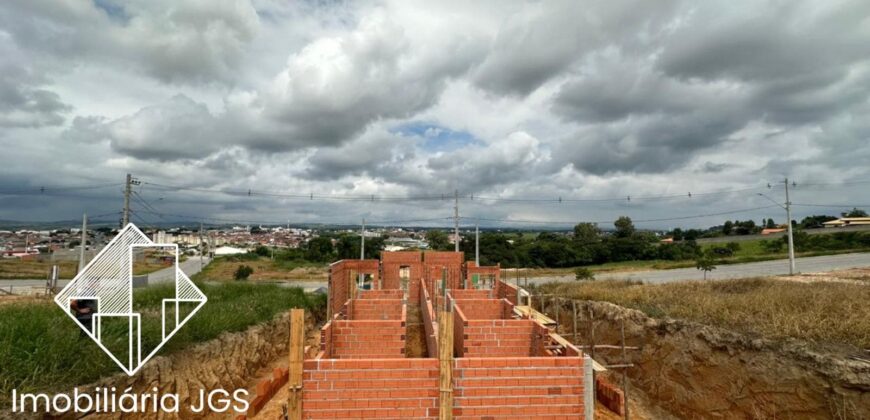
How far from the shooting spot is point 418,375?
502cm

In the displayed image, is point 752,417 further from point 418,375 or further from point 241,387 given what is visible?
point 241,387

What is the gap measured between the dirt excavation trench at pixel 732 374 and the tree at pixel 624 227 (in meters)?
42.9

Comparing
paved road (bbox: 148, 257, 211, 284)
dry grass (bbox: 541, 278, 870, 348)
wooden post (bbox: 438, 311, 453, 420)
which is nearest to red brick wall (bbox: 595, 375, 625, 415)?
dry grass (bbox: 541, 278, 870, 348)

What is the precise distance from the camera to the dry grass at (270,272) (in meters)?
28.4

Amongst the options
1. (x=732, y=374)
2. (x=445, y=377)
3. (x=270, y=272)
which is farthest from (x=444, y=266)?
(x=270, y=272)

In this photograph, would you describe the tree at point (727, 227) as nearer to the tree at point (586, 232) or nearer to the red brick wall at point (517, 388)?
the tree at point (586, 232)

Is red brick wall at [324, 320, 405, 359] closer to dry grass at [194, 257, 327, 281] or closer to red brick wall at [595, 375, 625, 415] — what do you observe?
red brick wall at [595, 375, 625, 415]

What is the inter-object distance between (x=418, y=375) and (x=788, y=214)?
26117 millimetres

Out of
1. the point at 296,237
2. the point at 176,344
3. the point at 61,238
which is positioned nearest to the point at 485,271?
the point at 176,344

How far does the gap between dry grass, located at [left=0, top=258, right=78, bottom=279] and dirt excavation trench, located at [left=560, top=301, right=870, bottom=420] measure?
2919 centimetres

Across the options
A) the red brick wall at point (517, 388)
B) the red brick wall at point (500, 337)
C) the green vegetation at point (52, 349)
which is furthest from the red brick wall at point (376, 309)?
the red brick wall at point (517, 388)

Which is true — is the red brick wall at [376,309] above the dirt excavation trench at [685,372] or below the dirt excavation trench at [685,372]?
above

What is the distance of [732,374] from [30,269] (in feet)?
126

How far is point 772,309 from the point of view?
26.7ft
